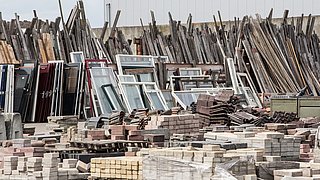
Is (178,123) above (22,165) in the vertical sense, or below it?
above

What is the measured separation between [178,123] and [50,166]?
596 centimetres

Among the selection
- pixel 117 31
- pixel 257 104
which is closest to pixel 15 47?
pixel 117 31

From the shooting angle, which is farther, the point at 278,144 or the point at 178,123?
the point at 178,123

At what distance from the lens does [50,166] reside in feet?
50.6

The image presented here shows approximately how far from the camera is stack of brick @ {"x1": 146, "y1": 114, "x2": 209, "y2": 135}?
20.4 meters

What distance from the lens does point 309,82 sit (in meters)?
32.0

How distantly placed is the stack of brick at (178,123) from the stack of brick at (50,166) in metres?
4.99

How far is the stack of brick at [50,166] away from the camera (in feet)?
49.8

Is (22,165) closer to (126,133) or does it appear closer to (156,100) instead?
Answer: (126,133)

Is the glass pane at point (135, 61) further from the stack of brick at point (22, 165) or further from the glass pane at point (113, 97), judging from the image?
the stack of brick at point (22, 165)

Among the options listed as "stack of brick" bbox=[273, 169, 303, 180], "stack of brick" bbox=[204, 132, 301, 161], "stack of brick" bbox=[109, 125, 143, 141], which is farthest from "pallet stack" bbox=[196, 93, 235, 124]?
"stack of brick" bbox=[273, 169, 303, 180]

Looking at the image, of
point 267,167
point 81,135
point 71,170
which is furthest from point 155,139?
point 267,167

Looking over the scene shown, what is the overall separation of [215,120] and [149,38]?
10.6m

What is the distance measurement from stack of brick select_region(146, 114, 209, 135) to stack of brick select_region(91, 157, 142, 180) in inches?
208
